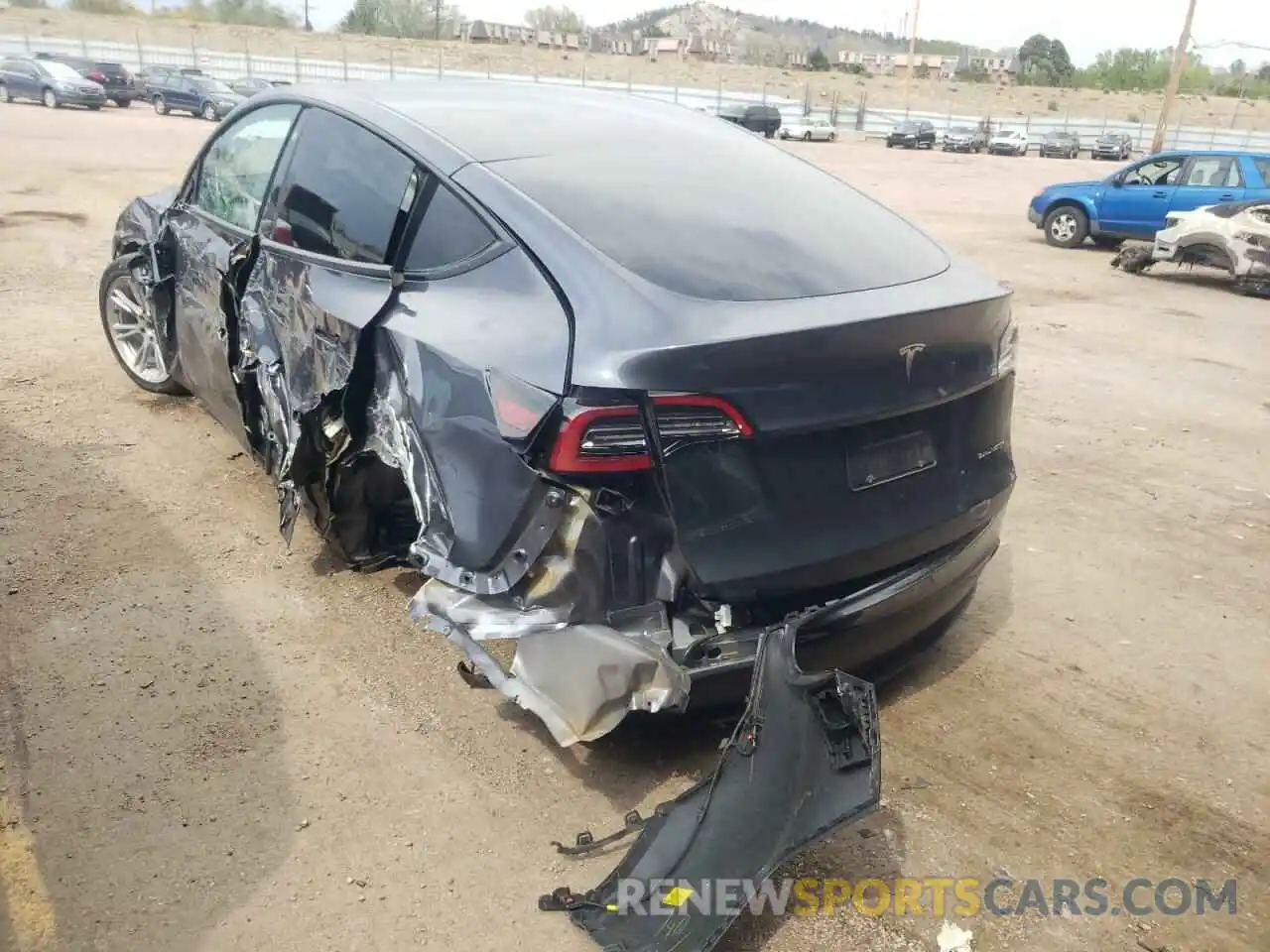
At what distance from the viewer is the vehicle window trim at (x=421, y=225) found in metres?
2.82

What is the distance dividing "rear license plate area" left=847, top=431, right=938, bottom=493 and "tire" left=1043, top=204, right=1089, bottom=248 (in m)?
14.0

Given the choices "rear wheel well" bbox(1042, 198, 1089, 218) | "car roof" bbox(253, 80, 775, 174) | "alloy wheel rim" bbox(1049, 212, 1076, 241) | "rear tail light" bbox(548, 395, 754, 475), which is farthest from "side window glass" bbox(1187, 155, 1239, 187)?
"rear tail light" bbox(548, 395, 754, 475)

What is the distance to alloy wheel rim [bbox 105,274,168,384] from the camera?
532cm

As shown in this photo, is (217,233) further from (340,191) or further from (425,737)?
(425,737)

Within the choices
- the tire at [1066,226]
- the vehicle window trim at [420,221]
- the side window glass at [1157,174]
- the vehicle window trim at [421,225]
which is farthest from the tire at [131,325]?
the side window glass at [1157,174]

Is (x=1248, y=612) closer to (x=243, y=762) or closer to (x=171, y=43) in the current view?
(x=243, y=762)

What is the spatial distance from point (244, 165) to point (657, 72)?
73782mm

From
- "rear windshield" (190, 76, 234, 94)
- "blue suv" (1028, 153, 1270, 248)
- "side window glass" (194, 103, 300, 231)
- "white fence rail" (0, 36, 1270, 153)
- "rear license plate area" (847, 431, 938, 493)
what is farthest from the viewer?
"white fence rail" (0, 36, 1270, 153)

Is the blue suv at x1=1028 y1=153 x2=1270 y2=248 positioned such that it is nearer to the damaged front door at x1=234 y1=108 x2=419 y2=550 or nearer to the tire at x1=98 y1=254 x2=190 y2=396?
the tire at x1=98 y1=254 x2=190 y2=396

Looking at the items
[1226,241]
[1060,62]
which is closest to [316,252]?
[1226,241]

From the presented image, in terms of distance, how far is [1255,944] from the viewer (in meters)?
2.31

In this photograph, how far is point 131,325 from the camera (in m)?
5.52

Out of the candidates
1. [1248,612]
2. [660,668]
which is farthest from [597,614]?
[1248,612]

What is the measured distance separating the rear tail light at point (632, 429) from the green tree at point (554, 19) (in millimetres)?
131158
